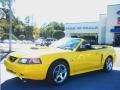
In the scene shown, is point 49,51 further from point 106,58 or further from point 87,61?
point 106,58

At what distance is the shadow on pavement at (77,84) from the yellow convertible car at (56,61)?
267mm

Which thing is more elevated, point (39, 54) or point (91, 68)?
point (39, 54)

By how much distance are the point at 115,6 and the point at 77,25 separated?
37.7ft

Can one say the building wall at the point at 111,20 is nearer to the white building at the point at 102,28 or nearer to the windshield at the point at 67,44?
the white building at the point at 102,28

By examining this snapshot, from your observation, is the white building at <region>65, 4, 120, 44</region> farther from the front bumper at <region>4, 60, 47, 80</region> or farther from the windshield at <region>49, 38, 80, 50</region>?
the front bumper at <region>4, 60, 47, 80</region>

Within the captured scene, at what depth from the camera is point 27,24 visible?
9719 centimetres

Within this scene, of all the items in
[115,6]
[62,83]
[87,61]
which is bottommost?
[62,83]

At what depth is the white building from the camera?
164ft

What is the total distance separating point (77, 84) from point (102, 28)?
47.6m

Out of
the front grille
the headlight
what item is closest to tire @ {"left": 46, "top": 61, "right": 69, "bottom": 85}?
the headlight

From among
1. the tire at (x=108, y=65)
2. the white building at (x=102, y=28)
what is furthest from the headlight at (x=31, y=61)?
the white building at (x=102, y=28)

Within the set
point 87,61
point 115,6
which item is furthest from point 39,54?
point 115,6

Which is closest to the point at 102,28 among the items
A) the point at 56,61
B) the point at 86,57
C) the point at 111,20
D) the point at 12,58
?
the point at 111,20

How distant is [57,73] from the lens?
762 cm
